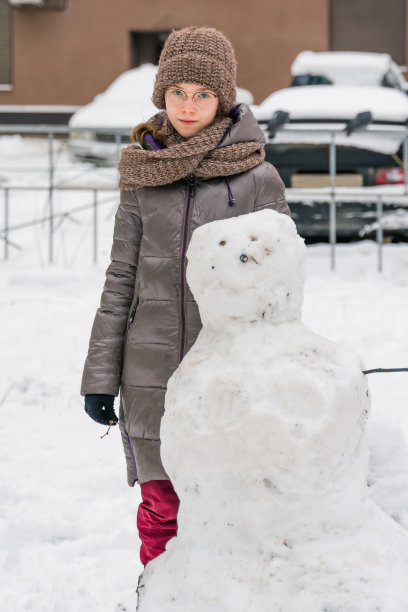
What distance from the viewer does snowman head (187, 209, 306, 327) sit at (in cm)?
152

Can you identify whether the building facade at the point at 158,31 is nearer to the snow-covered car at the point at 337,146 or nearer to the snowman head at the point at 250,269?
the snow-covered car at the point at 337,146

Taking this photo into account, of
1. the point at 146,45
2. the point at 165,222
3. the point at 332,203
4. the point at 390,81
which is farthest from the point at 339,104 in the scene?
the point at 146,45

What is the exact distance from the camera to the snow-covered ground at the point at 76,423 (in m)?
2.52

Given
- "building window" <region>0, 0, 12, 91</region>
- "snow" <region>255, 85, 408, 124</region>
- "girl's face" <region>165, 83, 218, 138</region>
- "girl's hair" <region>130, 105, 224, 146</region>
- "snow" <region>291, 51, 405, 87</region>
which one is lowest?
"girl's hair" <region>130, 105, 224, 146</region>

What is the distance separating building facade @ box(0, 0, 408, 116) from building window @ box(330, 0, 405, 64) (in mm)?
19

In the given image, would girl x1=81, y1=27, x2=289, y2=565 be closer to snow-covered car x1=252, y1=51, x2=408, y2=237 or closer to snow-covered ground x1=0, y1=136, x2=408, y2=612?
snow-covered ground x1=0, y1=136, x2=408, y2=612

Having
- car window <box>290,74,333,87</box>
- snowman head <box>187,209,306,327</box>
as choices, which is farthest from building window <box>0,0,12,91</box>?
snowman head <box>187,209,306,327</box>

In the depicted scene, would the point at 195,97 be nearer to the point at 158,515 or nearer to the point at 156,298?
the point at 156,298

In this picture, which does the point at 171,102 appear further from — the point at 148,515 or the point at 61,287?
the point at 61,287

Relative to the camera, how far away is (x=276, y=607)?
4.72ft

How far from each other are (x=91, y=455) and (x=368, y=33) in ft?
46.7

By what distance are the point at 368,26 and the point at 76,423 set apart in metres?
13.9

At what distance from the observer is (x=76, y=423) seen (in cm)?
394

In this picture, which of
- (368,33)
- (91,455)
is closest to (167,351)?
(91,455)
